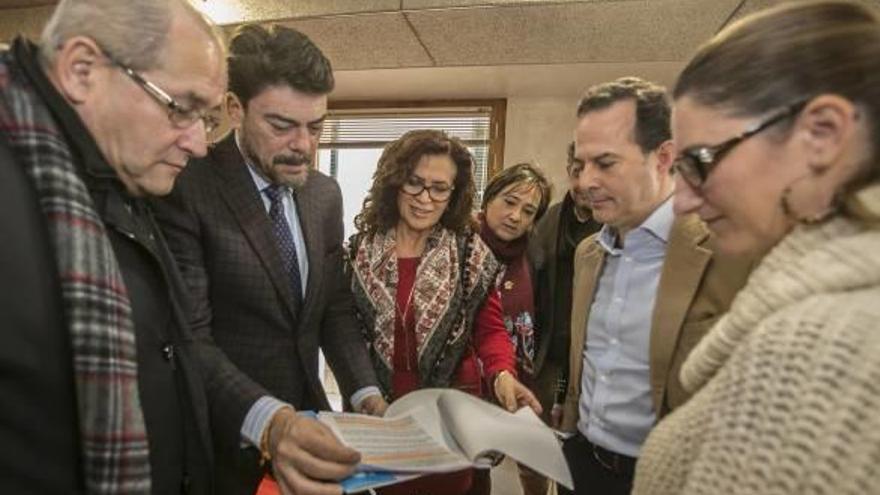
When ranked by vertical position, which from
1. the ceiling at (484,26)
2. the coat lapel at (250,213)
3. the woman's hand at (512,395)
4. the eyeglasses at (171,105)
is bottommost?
the woman's hand at (512,395)

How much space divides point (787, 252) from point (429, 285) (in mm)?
1231

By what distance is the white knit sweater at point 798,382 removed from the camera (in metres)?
0.53

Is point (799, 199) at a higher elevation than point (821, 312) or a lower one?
higher

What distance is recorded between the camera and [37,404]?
741mm

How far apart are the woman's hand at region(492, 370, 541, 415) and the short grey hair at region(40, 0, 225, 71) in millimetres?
1163

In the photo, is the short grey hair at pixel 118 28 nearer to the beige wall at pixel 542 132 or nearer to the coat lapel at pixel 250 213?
the coat lapel at pixel 250 213

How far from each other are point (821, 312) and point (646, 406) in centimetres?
91

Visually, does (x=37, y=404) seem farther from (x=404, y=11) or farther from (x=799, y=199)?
(x=404, y=11)

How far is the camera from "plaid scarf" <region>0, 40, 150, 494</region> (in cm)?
77

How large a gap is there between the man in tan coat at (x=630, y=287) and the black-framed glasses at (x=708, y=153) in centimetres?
56

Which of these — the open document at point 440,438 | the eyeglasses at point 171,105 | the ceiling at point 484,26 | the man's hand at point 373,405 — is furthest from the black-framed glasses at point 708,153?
the ceiling at point 484,26

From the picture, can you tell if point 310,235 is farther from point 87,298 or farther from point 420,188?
point 87,298

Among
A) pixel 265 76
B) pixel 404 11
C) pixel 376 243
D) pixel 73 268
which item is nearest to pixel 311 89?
pixel 265 76

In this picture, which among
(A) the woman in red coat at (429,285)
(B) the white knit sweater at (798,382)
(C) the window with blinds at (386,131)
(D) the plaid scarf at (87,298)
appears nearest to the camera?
(B) the white knit sweater at (798,382)
